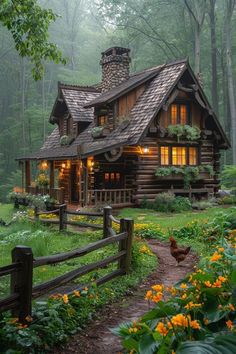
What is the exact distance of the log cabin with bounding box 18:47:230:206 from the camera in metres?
22.2

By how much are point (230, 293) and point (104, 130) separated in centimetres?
1992

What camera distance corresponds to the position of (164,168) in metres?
23.0

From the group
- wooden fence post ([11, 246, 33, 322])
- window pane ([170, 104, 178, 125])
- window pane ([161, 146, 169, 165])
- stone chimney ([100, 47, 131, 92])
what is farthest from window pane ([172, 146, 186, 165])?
wooden fence post ([11, 246, 33, 322])

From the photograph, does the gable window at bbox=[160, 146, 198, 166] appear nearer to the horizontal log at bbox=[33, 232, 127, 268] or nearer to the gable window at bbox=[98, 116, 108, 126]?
the gable window at bbox=[98, 116, 108, 126]

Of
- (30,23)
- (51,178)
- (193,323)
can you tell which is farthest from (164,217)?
(193,323)

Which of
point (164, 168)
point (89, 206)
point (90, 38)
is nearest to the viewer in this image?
point (89, 206)

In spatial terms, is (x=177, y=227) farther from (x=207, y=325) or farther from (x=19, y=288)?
(x=207, y=325)

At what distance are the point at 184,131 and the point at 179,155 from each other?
1.53m

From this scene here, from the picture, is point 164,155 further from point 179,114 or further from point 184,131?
point 179,114

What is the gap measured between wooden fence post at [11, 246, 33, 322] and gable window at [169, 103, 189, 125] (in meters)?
19.1

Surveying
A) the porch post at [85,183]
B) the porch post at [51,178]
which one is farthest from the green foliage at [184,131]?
the porch post at [51,178]

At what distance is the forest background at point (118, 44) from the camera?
34281 millimetres

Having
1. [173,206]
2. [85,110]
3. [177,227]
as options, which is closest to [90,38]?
[85,110]

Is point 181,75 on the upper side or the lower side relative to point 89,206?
upper
